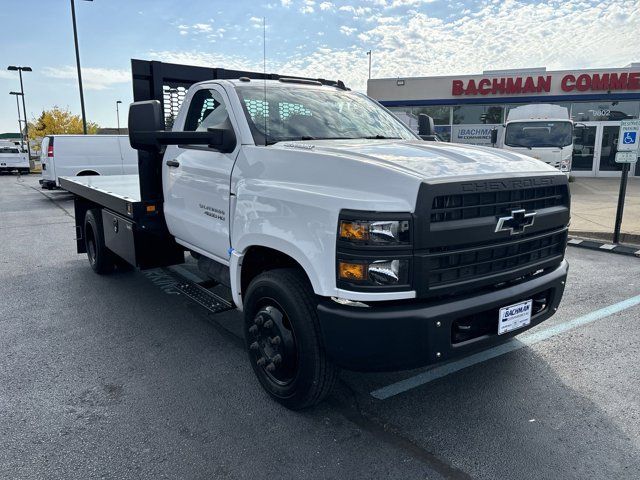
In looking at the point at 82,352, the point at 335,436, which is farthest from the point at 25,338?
the point at 335,436

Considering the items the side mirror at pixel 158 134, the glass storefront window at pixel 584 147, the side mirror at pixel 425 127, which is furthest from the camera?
the glass storefront window at pixel 584 147

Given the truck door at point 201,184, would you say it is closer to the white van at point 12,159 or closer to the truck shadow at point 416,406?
the truck shadow at point 416,406

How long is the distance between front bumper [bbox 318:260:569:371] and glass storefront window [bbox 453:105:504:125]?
2177cm

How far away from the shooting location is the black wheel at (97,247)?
607 cm

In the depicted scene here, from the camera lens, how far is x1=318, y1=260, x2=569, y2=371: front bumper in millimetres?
2492

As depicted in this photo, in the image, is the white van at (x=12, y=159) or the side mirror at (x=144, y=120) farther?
the white van at (x=12, y=159)

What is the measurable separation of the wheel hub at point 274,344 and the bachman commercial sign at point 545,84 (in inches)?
856

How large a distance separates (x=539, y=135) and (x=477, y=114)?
814cm

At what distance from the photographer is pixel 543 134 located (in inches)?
595

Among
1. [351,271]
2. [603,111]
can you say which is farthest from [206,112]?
[603,111]

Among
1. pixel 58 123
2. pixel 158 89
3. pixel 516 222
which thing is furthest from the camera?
pixel 58 123

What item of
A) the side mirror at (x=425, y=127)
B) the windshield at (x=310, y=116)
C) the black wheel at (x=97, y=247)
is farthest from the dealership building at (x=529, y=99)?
the windshield at (x=310, y=116)

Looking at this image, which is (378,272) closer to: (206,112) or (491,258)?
(491,258)

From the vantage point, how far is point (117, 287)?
233 inches
